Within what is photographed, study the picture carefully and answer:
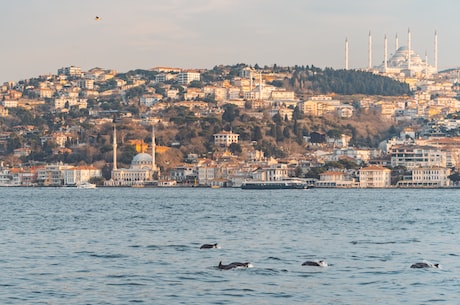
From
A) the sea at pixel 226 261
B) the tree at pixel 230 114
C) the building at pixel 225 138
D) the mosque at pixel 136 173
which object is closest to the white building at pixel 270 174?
the mosque at pixel 136 173

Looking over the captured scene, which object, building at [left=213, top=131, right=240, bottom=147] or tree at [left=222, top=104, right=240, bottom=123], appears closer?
building at [left=213, top=131, right=240, bottom=147]

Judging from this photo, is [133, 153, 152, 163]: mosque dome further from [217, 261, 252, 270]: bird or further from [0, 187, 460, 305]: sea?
[217, 261, 252, 270]: bird

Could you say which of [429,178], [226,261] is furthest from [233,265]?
[429,178]

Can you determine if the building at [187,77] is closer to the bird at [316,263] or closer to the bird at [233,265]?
the bird at [316,263]

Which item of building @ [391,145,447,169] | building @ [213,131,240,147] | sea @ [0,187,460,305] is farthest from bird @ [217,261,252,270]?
building @ [213,131,240,147]

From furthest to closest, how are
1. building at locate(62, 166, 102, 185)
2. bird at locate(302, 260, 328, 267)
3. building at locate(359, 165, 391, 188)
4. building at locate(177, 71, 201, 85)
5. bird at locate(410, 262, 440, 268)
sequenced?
building at locate(177, 71, 201, 85) → building at locate(62, 166, 102, 185) → building at locate(359, 165, 391, 188) → bird at locate(302, 260, 328, 267) → bird at locate(410, 262, 440, 268)

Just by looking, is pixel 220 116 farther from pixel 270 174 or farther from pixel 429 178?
pixel 429 178
